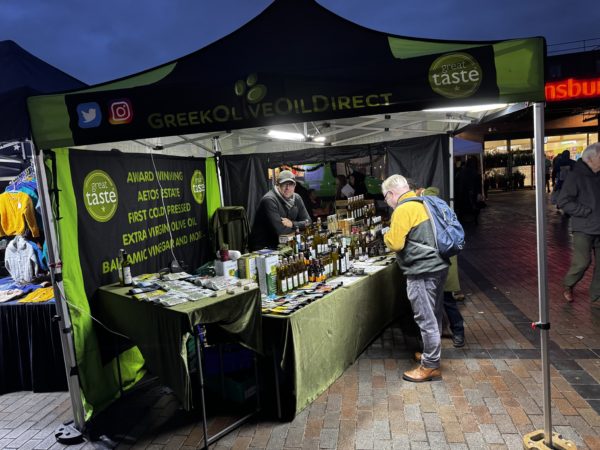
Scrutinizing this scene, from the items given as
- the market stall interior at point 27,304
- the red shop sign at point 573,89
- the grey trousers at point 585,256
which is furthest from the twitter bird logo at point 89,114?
the red shop sign at point 573,89

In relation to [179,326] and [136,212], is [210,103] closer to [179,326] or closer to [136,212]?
[179,326]

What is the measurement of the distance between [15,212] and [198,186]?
2.22 meters

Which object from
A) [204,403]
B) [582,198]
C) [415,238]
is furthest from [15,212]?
[582,198]

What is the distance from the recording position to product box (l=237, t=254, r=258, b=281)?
369 cm

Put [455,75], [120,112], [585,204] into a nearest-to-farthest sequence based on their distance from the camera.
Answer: [455,75], [120,112], [585,204]

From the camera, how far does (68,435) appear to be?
314 centimetres

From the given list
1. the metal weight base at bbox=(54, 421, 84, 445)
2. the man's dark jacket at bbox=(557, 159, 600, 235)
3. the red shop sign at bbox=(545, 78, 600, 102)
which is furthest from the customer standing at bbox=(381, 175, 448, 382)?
the red shop sign at bbox=(545, 78, 600, 102)

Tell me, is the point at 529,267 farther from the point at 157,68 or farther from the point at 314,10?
the point at 157,68

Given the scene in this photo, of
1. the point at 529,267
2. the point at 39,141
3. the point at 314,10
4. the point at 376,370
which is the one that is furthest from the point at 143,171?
the point at 529,267

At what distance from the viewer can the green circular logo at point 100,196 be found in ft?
11.9

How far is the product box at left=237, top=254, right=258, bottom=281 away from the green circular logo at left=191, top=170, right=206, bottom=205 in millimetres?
2188

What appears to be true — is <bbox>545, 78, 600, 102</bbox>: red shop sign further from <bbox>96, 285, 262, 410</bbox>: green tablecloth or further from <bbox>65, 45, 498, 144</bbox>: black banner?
<bbox>96, 285, 262, 410</bbox>: green tablecloth

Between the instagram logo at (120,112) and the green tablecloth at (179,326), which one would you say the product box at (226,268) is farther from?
the instagram logo at (120,112)

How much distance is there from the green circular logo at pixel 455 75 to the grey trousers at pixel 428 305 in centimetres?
161
